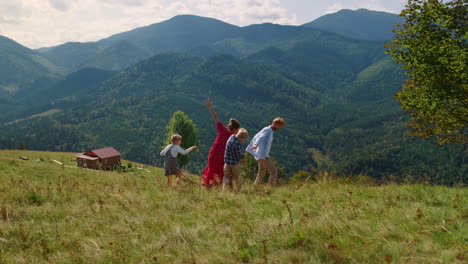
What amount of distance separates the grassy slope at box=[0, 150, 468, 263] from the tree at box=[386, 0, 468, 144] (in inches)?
294

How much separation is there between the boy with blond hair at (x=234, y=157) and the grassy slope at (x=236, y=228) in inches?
45.2

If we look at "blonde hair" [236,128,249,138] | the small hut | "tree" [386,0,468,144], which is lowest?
the small hut

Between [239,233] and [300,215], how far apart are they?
1.45m

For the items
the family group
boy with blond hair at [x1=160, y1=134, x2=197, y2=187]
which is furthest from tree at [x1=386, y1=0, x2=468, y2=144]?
boy with blond hair at [x1=160, y1=134, x2=197, y2=187]

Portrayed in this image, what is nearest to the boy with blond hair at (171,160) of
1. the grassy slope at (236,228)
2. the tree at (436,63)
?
the grassy slope at (236,228)

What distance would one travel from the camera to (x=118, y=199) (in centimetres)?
745

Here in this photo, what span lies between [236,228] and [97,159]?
68.1 meters

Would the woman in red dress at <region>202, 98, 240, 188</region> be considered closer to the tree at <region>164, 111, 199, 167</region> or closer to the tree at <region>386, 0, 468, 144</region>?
the tree at <region>386, 0, 468, 144</region>

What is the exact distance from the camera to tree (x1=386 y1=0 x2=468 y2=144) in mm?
12430

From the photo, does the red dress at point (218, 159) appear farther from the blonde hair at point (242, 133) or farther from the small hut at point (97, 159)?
the small hut at point (97, 159)

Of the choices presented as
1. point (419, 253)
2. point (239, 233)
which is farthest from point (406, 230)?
point (239, 233)

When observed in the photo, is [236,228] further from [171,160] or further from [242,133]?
[171,160]

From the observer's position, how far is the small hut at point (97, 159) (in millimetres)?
63222

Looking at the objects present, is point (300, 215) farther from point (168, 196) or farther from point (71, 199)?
point (71, 199)
